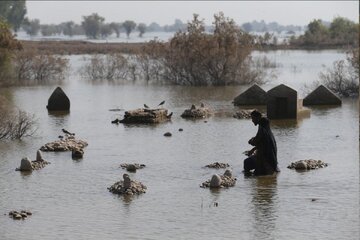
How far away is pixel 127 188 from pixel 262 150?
3.51m

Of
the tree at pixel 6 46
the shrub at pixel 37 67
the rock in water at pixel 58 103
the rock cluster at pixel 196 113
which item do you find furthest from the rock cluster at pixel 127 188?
the shrub at pixel 37 67

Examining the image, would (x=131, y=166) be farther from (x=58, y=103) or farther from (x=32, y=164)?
(x=58, y=103)

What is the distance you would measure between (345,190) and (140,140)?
946 centimetres

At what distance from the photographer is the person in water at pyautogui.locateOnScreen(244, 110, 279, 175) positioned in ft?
65.0

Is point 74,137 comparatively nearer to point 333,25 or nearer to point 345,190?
point 345,190

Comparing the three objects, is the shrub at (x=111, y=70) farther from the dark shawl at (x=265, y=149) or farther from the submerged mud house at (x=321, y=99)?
the dark shawl at (x=265, y=149)

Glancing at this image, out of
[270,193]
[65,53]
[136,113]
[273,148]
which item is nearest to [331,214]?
[270,193]

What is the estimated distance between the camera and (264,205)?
56.2ft

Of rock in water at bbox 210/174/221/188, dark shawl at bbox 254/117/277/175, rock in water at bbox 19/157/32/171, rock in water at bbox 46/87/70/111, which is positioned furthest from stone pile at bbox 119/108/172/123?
rock in water at bbox 210/174/221/188

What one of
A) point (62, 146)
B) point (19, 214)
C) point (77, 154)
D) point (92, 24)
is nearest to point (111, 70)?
point (62, 146)

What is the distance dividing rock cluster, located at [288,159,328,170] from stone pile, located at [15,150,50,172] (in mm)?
6117

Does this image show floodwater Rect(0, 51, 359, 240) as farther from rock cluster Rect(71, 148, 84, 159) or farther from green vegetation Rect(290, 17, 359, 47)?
green vegetation Rect(290, 17, 359, 47)

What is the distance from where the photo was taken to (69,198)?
17.9 metres

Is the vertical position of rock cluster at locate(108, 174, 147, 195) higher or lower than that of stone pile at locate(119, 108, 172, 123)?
lower
